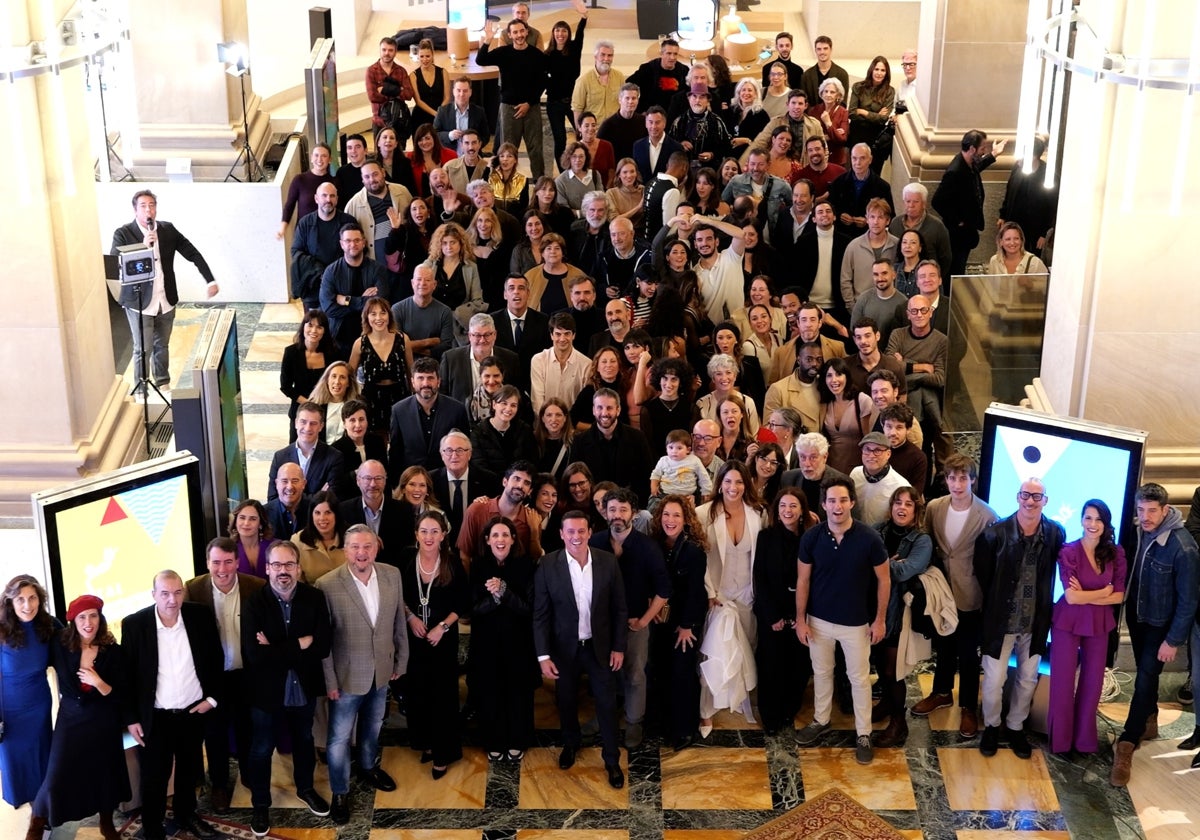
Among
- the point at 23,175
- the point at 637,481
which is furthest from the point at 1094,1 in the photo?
the point at 23,175

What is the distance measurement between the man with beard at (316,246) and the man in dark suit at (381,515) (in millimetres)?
3608

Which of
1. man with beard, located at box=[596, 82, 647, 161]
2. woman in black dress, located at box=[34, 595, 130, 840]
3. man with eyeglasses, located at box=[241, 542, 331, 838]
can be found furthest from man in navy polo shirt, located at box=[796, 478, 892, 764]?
man with beard, located at box=[596, 82, 647, 161]

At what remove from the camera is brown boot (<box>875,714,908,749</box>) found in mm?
8594

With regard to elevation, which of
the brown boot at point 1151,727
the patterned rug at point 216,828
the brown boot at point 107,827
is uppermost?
the brown boot at point 1151,727

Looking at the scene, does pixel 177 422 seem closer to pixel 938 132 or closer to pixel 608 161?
pixel 608 161

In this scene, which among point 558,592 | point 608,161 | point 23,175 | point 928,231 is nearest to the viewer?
point 558,592

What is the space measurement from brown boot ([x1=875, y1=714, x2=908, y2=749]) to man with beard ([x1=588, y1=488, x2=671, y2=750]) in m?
1.29

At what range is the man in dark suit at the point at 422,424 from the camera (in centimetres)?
940

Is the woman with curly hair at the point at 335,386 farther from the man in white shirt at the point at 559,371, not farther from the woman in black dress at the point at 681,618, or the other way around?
the woman in black dress at the point at 681,618

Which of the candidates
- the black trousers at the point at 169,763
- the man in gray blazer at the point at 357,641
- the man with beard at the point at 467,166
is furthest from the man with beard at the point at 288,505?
the man with beard at the point at 467,166

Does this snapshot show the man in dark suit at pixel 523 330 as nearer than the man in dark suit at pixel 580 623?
No

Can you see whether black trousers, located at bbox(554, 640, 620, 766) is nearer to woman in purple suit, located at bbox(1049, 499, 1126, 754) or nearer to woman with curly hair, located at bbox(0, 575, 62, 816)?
woman in purple suit, located at bbox(1049, 499, 1126, 754)

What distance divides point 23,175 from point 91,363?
124cm

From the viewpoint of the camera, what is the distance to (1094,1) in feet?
29.5
